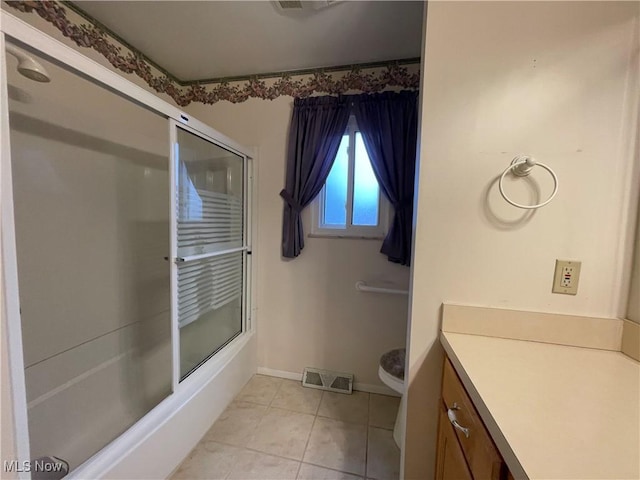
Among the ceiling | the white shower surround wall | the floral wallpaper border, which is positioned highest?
the ceiling

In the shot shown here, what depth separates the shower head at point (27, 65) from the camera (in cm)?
A: 78

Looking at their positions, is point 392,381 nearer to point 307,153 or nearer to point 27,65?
point 307,153

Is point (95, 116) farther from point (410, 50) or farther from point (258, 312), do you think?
point (410, 50)

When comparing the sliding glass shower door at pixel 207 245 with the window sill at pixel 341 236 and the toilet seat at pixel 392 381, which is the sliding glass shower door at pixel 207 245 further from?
the toilet seat at pixel 392 381

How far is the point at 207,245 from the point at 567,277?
A: 184 centimetres

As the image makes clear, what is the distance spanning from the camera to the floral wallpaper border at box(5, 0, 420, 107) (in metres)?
1.51

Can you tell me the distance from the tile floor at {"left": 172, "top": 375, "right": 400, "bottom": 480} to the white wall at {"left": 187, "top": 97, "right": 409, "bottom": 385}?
26 centimetres

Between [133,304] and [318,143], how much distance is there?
1727mm

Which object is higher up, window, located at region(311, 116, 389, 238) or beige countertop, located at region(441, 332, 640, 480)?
window, located at region(311, 116, 389, 238)

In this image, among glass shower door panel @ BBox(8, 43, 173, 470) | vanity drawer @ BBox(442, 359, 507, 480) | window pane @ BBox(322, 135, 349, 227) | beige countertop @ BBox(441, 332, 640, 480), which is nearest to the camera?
beige countertop @ BBox(441, 332, 640, 480)

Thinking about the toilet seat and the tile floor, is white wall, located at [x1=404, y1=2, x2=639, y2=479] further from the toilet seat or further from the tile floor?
the tile floor

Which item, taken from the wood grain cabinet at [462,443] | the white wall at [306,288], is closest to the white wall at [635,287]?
the wood grain cabinet at [462,443]

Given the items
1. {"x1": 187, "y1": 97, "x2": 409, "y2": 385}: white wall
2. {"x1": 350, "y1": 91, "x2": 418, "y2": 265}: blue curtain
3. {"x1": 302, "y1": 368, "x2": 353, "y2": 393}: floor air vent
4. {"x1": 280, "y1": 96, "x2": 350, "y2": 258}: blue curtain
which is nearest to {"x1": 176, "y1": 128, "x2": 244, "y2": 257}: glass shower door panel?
{"x1": 187, "y1": 97, "x2": 409, "y2": 385}: white wall

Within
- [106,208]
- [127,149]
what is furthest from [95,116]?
[106,208]
